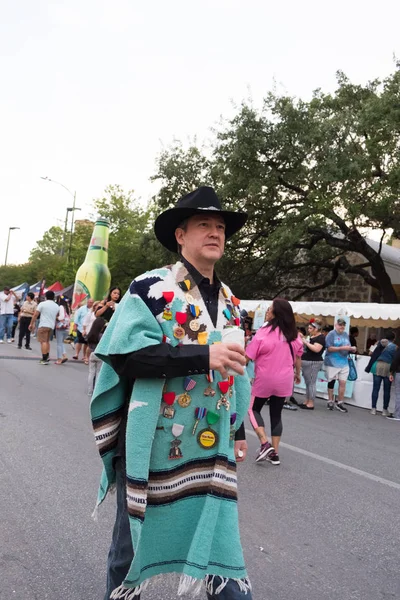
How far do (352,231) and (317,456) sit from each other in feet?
48.1

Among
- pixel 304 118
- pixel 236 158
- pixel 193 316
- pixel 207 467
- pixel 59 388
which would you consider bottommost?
pixel 59 388

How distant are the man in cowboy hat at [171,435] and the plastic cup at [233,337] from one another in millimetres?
27

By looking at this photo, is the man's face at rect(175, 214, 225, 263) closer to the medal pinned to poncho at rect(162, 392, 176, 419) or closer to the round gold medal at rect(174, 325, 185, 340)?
the round gold medal at rect(174, 325, 185, 340)

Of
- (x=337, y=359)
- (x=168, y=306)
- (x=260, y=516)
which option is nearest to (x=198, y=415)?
(x=168, y=306)

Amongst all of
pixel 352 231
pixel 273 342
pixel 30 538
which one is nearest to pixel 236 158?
pixel 352 231

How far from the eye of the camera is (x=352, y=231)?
19.9 meters

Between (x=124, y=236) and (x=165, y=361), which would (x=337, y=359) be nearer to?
(x=165, y=361)

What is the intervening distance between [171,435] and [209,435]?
0.16 meters

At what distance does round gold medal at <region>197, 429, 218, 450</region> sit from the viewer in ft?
7.11

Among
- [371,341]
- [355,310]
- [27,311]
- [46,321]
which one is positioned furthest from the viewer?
[371,341]

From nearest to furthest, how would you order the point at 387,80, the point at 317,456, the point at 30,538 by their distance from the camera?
1. the point at 30,538
2. the point at 317,456
3. the point at 387,80

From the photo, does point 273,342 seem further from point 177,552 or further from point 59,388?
point 59,388

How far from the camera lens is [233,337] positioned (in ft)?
6.90

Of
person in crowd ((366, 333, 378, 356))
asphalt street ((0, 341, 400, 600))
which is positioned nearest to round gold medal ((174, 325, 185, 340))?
asphalt street ((0, 341, 400, 600))
